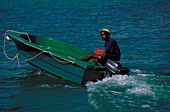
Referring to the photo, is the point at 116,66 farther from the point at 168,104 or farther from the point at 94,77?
the point at 168,104

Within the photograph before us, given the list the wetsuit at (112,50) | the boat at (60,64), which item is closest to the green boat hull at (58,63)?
the boat at (60,64)

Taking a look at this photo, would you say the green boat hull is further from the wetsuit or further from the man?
the wetsuit

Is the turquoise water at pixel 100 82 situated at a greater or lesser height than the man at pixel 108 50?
lesser

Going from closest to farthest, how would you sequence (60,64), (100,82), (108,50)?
(100,82), (108,50), (60,64)

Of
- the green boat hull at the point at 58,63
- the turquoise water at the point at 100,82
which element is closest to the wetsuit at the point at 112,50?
the green boat hull at the point at 58,63

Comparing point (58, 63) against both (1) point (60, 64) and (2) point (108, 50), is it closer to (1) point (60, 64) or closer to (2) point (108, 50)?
(1) point (60, 64)

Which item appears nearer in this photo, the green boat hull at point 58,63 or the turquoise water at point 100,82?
the turquoise water at point 100,82

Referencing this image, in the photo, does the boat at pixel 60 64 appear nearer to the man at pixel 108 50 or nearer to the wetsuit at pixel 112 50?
the man at pixel 108 50

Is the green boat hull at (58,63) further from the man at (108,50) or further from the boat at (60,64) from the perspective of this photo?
the man at (108,50)

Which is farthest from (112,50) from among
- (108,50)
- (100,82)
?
(100,82)

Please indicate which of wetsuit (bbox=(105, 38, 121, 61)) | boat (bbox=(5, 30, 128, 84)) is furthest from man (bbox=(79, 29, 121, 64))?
boat (bbox=(5, 30, 128, 84))

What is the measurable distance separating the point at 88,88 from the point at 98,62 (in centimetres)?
101

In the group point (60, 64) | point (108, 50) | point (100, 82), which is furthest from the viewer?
point (60, 64)

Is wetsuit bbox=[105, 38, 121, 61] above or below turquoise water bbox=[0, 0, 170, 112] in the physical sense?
above
